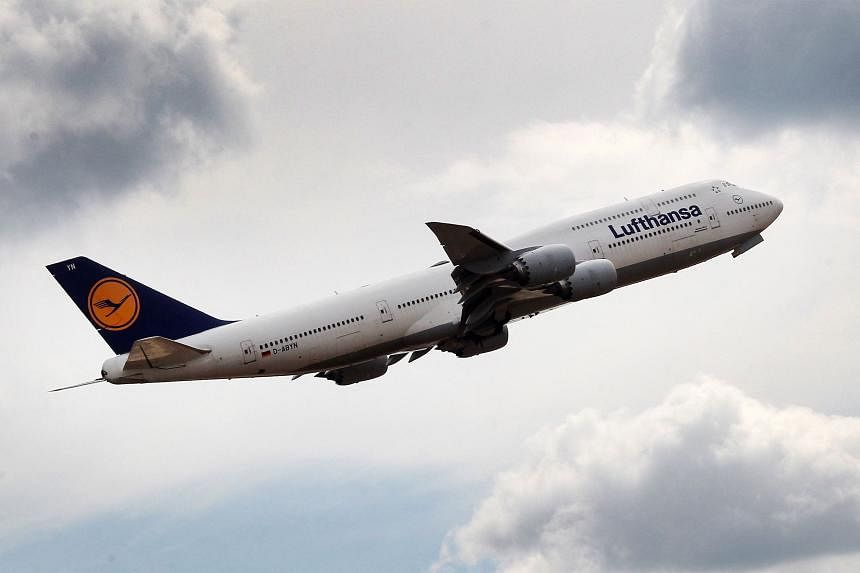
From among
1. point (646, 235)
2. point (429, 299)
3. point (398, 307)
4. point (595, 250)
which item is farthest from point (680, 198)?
point (398, 307)

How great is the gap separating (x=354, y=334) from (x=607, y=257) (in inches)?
536

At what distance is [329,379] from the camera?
59281 millimetres

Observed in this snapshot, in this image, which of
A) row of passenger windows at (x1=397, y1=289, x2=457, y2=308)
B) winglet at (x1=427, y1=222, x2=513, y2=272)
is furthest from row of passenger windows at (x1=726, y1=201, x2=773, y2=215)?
row of passenger windows at (x1=397, y1=289, x2=457, y2=308)

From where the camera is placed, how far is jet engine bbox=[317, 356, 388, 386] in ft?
193

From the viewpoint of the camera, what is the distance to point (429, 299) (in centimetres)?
5453

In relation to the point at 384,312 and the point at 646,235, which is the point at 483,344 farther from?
the point at 646,235

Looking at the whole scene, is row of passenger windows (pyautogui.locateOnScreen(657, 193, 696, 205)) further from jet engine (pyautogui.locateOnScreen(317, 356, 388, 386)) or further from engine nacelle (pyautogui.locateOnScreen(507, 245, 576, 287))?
jet engine (pyautogui.locateOnScreen(317, 356, 388, 386))

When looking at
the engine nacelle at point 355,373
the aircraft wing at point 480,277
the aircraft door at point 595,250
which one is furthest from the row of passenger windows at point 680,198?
the engine nacelle at point 355,373

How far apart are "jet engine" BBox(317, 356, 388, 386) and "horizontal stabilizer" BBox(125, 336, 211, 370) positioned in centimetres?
976

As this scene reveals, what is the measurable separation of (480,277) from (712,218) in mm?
15206

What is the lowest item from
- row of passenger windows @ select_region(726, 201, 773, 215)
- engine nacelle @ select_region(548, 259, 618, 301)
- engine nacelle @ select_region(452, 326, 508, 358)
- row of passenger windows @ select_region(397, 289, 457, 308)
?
engine nacelle @ select_region(452, 326, 508, 358)

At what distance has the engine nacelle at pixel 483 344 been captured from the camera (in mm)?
56250

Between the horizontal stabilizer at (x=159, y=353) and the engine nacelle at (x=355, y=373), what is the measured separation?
32.3ft

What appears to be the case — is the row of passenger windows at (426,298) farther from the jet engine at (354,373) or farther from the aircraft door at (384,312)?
the jet engine at (354,373)
